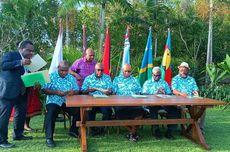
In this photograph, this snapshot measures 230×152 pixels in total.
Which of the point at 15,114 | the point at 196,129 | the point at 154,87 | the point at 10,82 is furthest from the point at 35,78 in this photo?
the point at 196,129

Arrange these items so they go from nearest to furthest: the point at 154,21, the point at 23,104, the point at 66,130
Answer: the point at 23,104 → the point at 66,130 → the point at 154,21

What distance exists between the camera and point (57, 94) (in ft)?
17.6

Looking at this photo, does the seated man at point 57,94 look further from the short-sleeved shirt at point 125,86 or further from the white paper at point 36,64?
the short-sleeved shirt at point 125,86

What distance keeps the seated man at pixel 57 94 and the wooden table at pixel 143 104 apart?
0.94ft

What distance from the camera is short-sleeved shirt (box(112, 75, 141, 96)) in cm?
618

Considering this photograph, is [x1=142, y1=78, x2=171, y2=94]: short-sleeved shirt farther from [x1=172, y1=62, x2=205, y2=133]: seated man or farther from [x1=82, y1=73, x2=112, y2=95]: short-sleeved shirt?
[x1=82, y1=73, x2=112, y2=95]: short-sleeved shirt

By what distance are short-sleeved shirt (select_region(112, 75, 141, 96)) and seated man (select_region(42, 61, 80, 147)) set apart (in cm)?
83

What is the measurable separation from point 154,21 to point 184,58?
1858mm

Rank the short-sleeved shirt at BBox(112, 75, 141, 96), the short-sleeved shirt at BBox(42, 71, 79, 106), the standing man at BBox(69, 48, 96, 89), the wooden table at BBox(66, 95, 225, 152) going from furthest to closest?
the standing man at BBox(69, 48, 96, 89)
the short-sleeved shirt at BBox(112, 75, 141, 96)
the short-sleeved shirt at BBox(42, 71, 79, 106)
the wooden table at BBox(66, 95, 225, 152)

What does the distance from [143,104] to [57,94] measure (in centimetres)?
144

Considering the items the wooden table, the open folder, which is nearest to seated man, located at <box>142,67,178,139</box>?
the wooden table

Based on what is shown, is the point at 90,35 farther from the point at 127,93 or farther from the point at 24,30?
the point at 127,93

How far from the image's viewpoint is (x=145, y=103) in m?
4.72

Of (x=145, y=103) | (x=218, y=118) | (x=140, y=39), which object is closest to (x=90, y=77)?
(x=145, y=103)
